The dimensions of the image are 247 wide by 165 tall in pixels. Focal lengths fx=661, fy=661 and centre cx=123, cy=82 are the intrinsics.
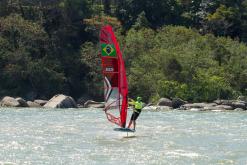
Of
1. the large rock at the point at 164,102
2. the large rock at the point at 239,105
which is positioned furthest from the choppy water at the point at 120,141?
the large rock at the point at 164,102

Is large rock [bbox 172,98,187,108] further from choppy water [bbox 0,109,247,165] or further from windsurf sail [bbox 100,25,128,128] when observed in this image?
windsurf sail [bbox 100,25,128,128]

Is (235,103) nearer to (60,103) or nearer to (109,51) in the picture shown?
(60,103)

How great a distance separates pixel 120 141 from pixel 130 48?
39531 mm

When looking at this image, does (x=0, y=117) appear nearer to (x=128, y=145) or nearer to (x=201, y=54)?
(x=128, y=145)

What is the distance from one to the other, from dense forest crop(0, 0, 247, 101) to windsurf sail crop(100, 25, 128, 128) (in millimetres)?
28932

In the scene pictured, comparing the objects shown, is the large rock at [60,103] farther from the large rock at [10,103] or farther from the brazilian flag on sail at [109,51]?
the brazilian flag on sail at [109,51]

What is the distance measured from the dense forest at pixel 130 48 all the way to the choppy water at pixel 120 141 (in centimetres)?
2114

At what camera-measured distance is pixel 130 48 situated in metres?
68.9

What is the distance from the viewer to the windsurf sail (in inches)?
1266

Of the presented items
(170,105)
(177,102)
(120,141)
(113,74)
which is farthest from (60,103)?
(120,141)

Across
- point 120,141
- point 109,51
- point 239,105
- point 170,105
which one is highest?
point 109,51

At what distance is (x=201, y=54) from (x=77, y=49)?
1789 cm

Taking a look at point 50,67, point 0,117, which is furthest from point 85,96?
point 0,117

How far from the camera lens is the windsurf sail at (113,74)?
105ft
